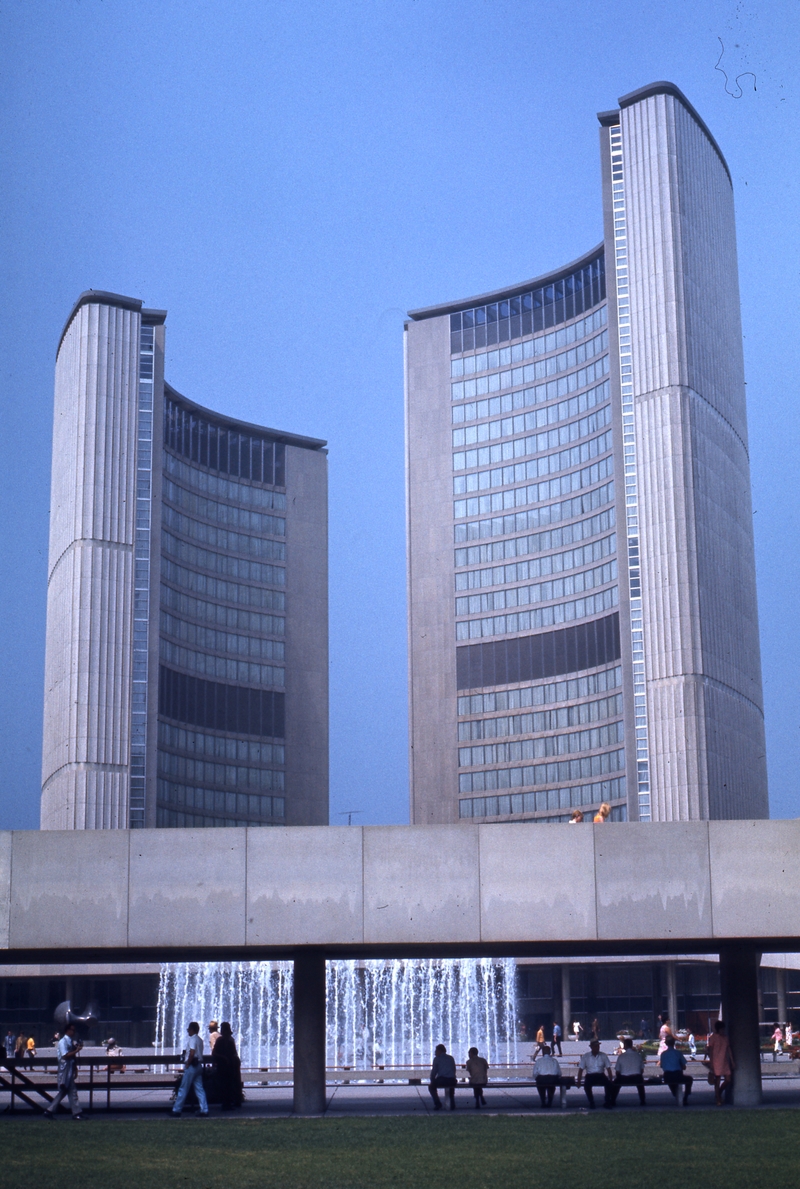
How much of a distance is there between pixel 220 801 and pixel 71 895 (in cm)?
7857

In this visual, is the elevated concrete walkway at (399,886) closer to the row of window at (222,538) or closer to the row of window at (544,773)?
the row of window at (544,773)

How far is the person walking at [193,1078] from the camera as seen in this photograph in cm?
2509

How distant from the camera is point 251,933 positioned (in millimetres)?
24672

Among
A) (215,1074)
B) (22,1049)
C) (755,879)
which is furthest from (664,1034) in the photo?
(22,1049)

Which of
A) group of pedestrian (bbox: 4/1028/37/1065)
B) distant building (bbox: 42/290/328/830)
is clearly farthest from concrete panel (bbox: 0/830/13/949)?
distant building (bbox: 42/290/328/830)

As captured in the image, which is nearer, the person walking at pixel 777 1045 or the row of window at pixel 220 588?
the person walking at pixel 777 1045

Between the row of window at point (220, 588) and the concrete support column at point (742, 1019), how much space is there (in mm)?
72650

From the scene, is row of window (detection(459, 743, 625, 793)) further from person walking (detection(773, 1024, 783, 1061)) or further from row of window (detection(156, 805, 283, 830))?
person walking (detection(773, 1024, 783, 1061))

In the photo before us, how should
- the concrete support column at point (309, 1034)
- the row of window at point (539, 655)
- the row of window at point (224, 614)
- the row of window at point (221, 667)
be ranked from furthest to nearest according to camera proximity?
the row of window at point (224, 614), the row of window at point (221, 667), the row of window at point (539, 655), the concrete support column at point (309, 1034)

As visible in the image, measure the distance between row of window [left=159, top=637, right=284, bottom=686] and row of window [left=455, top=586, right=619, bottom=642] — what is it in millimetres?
15145

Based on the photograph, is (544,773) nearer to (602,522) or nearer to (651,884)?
(602,522)

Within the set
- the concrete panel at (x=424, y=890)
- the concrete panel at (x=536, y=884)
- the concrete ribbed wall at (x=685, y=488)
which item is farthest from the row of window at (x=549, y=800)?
the concrete panel at (x=424, y=890)

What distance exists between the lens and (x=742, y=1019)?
1063 inches

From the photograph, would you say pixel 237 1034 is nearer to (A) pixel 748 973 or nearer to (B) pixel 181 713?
(B) pixel 181 713
